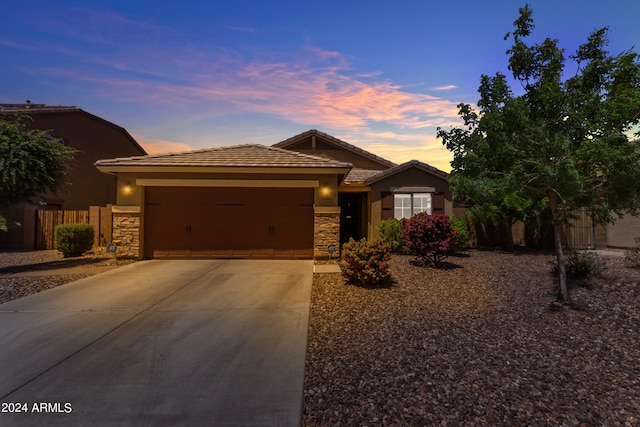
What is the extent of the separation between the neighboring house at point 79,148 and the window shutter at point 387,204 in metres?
14.3

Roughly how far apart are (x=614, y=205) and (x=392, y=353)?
211 inches

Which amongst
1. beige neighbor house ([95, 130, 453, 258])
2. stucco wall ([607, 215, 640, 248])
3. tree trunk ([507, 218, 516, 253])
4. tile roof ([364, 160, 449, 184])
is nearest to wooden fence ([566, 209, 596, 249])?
stucco wall ([607, 215, 640, 248])

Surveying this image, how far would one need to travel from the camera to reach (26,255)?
1345 cm

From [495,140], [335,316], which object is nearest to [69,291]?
[335,316]

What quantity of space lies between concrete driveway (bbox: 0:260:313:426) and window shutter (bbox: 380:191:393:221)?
828 cm

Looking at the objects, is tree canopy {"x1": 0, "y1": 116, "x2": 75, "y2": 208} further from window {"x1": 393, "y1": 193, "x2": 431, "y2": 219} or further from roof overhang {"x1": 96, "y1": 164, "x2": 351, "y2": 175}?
window {"x1": 393, "y1": 193, "x2": 431, "y2": 219}

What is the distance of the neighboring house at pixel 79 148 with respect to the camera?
55.2ft

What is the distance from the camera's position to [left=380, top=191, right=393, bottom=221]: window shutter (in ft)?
50.6

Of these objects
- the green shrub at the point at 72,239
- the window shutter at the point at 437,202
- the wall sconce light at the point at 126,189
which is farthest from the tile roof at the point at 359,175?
the green shrub at the point at 72,239

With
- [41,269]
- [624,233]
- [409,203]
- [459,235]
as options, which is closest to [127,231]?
[41,269]

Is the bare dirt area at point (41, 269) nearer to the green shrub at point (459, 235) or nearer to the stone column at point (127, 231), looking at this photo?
the stone column at point (127, 231)

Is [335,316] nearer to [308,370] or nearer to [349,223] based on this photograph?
[308,370]

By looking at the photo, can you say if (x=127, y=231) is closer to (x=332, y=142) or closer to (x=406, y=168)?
(x=332, y=142)

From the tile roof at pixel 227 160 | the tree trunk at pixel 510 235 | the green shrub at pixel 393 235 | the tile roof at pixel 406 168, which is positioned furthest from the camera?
the tile roof at pixel 406 168
